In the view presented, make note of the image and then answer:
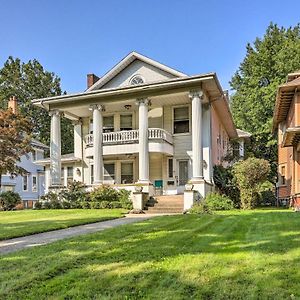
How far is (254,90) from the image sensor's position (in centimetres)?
3784

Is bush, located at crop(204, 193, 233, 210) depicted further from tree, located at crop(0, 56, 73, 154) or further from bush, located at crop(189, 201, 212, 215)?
tree, located at crop(0, 56, 73, 154)

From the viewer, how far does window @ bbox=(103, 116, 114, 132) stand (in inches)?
997

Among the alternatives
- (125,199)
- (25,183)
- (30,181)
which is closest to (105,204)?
(125,199)

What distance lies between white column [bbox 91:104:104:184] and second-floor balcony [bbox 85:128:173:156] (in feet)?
1.77

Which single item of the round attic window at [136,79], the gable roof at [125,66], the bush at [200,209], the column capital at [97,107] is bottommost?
the bush at [200,209]

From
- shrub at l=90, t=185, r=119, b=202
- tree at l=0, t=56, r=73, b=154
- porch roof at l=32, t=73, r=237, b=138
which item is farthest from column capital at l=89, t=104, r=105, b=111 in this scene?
tree at l=0, t=56, r=73, b=154

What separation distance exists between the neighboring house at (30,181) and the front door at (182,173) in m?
18.6

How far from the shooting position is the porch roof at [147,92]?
67.4ft

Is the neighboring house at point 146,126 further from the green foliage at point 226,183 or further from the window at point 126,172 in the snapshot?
the green foliage at point 226,183

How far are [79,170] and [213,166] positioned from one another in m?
9.58

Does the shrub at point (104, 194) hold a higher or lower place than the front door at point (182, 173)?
lower

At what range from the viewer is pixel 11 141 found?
23453mm

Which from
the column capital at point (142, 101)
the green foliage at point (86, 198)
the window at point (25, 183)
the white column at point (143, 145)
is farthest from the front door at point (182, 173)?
the window at point (25, 183)

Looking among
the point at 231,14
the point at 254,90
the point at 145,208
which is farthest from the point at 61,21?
the point at 254,90
